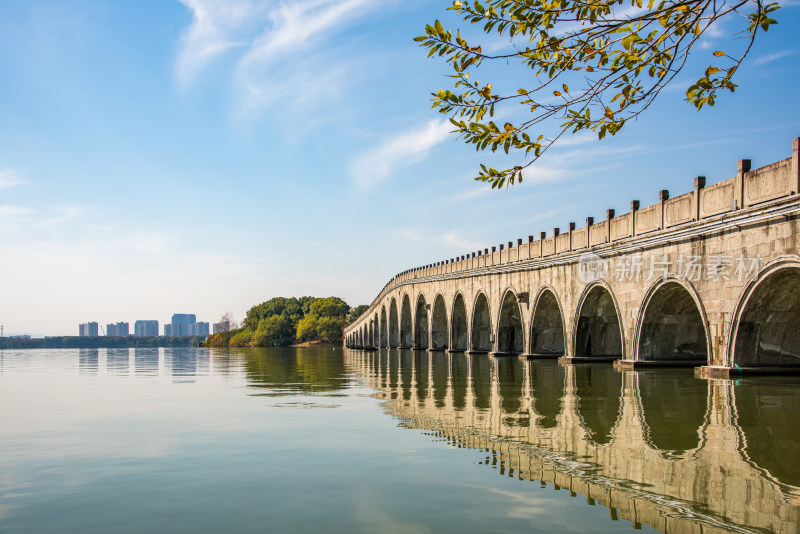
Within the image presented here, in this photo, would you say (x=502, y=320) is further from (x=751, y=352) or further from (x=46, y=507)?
(x=46, y=507)

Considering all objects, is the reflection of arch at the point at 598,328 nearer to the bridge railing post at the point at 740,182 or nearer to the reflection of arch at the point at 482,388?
the reflection of arch at the point at 482,388

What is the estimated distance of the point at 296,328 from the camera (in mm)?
121562

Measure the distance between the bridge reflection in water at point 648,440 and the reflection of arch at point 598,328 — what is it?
874 centimetres

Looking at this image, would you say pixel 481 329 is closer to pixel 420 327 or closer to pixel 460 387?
pixel 420 327

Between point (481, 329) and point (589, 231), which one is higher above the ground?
point (589, 231)

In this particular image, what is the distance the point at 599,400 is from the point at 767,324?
623cm

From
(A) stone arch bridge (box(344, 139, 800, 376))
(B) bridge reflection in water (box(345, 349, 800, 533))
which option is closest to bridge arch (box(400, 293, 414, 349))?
(A) stone arch bridge (box(344, 139, 800, 376))

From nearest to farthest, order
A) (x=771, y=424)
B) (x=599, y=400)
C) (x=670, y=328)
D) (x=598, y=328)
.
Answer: (x=771, y=424)
(x=599, y=400)
(x=670, y=328)
(x=598, y=328)

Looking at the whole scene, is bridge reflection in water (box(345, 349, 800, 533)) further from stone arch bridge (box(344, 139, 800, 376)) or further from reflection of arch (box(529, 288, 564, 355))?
reflection of arch (box(529, 288, 564, 355))

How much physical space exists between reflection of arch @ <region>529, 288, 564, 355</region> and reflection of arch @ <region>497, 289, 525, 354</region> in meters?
3.70

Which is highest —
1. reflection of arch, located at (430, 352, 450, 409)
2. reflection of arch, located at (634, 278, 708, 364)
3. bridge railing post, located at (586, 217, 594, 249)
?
bridge railing post, located at (586, 217, 594, 249)

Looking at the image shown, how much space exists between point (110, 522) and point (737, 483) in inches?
234

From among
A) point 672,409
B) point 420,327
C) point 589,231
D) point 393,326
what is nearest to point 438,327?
point 420,327

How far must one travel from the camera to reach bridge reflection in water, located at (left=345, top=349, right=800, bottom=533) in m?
5.79
